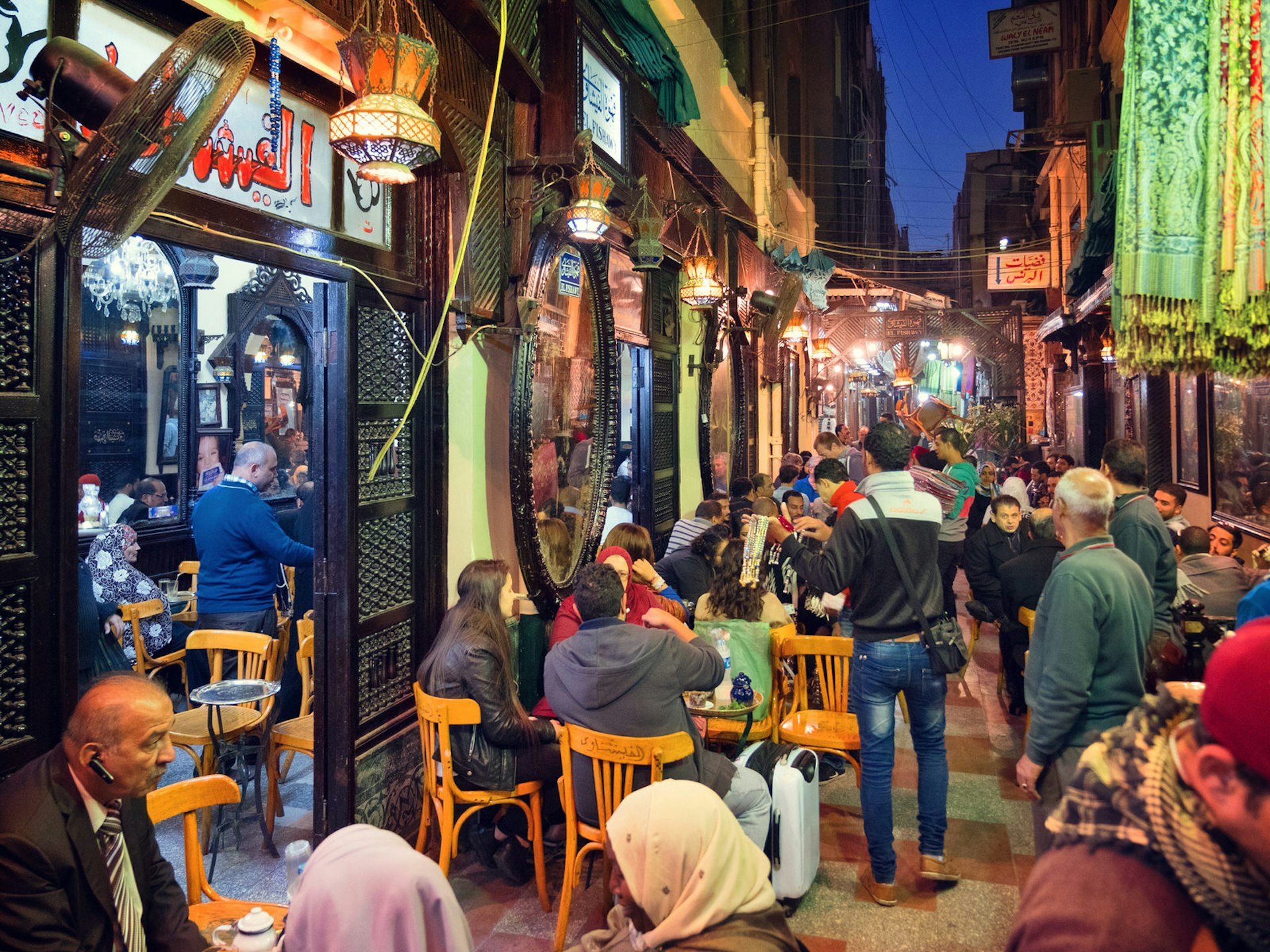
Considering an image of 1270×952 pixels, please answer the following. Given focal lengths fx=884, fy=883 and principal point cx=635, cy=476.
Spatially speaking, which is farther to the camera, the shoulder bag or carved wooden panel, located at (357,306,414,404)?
carved wooden panel, located at (357,306,414,404)

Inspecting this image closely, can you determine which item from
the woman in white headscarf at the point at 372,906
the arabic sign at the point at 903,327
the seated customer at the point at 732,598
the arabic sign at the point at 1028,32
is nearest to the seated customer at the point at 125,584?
the seated customer at the point at 732,598

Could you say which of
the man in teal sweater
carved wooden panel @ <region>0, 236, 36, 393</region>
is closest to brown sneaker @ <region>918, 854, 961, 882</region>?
the man in teal sweater

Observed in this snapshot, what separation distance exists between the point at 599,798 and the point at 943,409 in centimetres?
790

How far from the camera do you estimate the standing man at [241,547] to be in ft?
18.0

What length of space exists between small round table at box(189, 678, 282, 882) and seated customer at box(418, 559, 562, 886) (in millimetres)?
1105

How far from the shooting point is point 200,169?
10.5 feet

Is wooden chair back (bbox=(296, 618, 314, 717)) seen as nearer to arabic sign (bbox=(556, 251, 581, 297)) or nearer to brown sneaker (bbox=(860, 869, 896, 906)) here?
arabic sign (bbox=(556, 251, 581, 297))

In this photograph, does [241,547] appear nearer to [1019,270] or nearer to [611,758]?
[611,758]

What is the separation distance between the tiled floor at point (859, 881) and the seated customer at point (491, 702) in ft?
1.19

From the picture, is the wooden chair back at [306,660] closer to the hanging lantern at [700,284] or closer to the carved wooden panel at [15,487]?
the carved wooden panel at [15,487]

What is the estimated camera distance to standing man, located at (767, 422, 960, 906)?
13.1 ft

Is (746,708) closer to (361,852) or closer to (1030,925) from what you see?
(361,852)

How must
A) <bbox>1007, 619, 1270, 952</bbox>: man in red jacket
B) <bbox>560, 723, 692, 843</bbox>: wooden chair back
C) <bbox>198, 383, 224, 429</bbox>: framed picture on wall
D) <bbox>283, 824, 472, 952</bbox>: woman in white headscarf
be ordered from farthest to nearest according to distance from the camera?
1. <bbox>198, 383, 224, 429</bbox>: framed picture on wall
2. <bbox>560, 723, 692, 843</bbox>: wooden chair back
3. <bbox>283, 824, 472, 952</bbox>: woman in white headscarf
4. <bbox>1007, 619, 1270, 952</bbox>: man in red jacket

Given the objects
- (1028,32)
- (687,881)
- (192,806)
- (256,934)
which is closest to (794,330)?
(1028,32)
